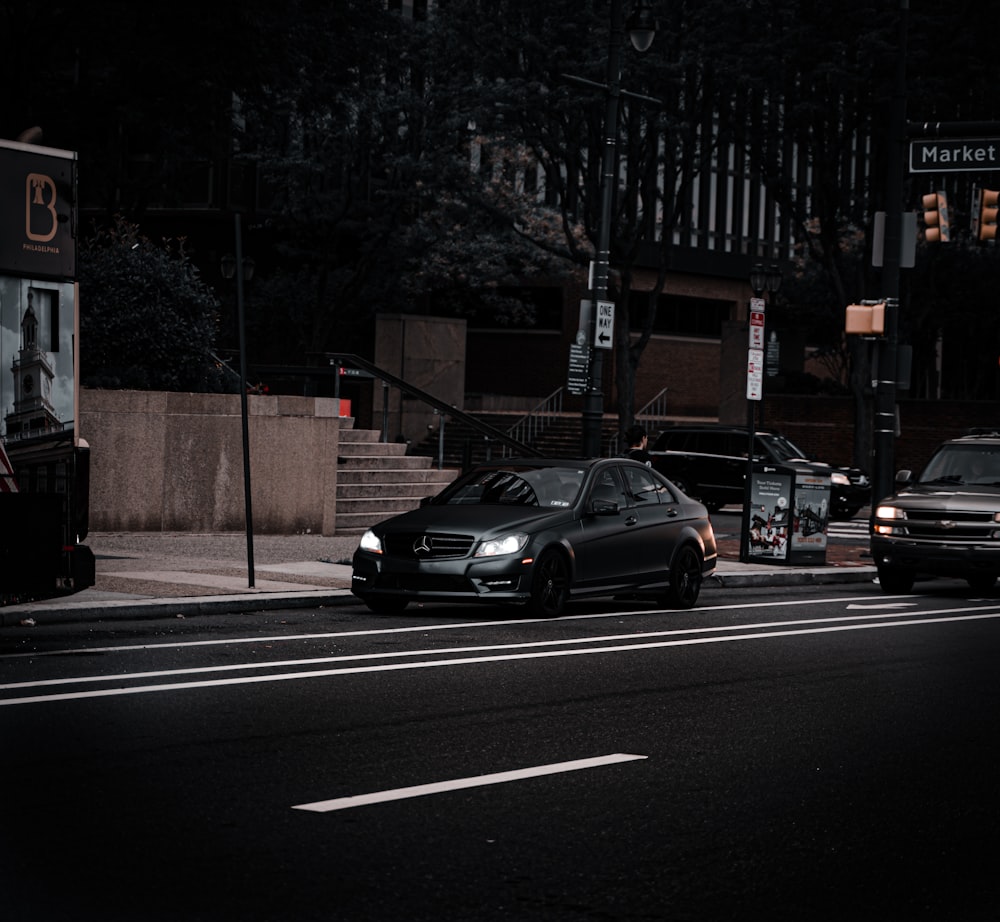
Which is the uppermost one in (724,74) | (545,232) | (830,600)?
(724,74)

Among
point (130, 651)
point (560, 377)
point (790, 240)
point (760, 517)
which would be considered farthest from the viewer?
point (790, 240)

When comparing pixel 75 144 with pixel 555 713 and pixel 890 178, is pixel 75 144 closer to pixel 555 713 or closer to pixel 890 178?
pixel 890 178

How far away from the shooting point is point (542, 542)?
15.4 m

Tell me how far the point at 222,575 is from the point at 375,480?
820 centimetres

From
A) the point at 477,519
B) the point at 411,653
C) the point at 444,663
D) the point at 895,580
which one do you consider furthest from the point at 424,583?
the point at 895,580

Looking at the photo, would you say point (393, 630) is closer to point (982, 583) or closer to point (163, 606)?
point (163, 606)

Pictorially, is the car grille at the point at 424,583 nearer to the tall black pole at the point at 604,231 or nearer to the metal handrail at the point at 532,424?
the tall black pole at the point at 604,231

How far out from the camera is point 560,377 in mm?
59125

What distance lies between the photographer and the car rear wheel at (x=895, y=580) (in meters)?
20.4

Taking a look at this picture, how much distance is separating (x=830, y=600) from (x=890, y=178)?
892 centimetres

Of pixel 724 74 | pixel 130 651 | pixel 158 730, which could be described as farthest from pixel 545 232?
pixel 158 730

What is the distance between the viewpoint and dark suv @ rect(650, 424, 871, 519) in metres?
35.3

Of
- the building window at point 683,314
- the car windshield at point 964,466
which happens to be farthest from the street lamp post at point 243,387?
the building window at point 683,314

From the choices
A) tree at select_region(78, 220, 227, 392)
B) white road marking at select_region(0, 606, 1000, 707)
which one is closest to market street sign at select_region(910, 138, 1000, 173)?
white road marking at select_region(0, 606, 1000, 707)
